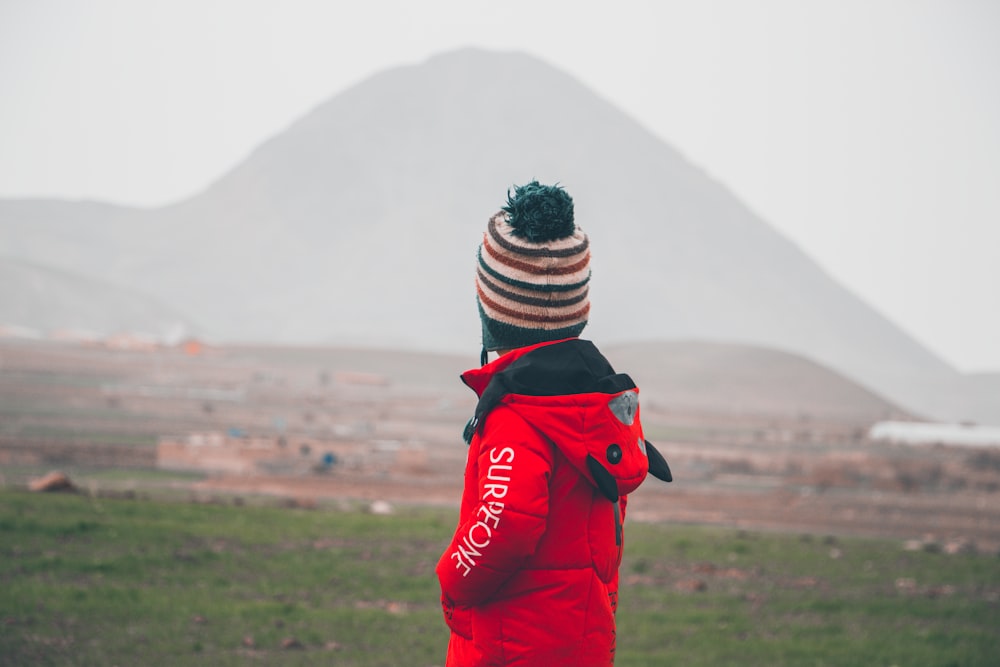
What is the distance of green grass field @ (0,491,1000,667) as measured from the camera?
8930mm

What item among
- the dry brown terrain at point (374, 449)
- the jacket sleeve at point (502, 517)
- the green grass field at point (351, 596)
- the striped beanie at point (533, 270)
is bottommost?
the dry brown terrain at point (374, 449)

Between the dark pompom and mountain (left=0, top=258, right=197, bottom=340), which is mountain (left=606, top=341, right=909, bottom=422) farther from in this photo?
the dark pompom

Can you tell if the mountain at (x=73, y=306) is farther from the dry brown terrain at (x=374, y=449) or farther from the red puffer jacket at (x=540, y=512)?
the red puffer jacket at (x=540, y=512)

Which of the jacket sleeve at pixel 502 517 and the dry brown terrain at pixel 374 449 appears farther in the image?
the dry brown terrain at pixel 374 449

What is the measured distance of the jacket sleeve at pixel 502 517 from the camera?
329 centimetres

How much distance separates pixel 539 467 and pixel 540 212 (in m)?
0.84

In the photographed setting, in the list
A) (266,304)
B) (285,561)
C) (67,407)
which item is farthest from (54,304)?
(285,561)

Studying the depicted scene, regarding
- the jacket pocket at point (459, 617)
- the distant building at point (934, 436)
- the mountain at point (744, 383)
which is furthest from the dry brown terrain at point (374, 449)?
the jacket pocket at point (459, 617)

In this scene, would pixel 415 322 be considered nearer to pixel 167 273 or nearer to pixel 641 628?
pixel 167 273

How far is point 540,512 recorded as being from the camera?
3.32 meters

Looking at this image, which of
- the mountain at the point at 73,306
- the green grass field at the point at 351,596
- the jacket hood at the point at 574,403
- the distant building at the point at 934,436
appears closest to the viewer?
the jacket hood at the point at 574,403

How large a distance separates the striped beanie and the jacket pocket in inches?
34.4

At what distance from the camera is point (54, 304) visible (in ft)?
441

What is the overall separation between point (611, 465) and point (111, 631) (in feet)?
21.7
